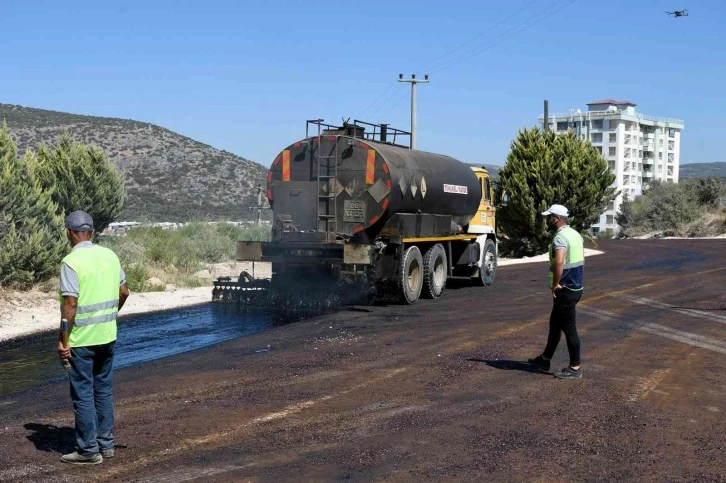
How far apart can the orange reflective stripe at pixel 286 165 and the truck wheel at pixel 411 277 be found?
8.88 ft

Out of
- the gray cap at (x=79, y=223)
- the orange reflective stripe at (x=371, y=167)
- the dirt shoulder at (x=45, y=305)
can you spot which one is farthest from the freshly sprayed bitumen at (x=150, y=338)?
the gray cap at (x=79, y=223)

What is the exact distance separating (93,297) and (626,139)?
5666 inches

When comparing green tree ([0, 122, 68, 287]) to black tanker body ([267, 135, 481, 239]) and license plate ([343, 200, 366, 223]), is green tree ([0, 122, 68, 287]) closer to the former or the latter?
black tanker body ([267, 135, 481, 239])

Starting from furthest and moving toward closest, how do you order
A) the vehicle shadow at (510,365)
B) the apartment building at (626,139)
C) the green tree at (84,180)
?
the apartment building at (626,139) → the green tree at (84,180) → the vehicle shadow at (510,365)

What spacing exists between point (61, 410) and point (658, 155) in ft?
512

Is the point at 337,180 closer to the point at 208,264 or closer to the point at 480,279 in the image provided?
the point at 480,279

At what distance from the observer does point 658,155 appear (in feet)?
503

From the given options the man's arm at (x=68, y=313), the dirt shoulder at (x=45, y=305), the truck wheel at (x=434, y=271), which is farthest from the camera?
the truck wheel at (x=434, y=271)

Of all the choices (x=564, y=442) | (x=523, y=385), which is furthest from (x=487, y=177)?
(x=564, y=442)

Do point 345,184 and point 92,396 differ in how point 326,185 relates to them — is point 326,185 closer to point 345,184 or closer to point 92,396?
point 345,184

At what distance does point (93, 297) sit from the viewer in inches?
256

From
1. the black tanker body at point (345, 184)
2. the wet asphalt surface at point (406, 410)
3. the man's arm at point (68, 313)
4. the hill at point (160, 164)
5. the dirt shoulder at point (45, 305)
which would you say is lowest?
the wet asphalt surface at point (406, 410)

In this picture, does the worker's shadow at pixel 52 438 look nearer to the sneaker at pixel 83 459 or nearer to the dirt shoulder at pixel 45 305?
the sneaker at pixel 83 459

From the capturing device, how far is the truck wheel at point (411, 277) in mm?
16645
